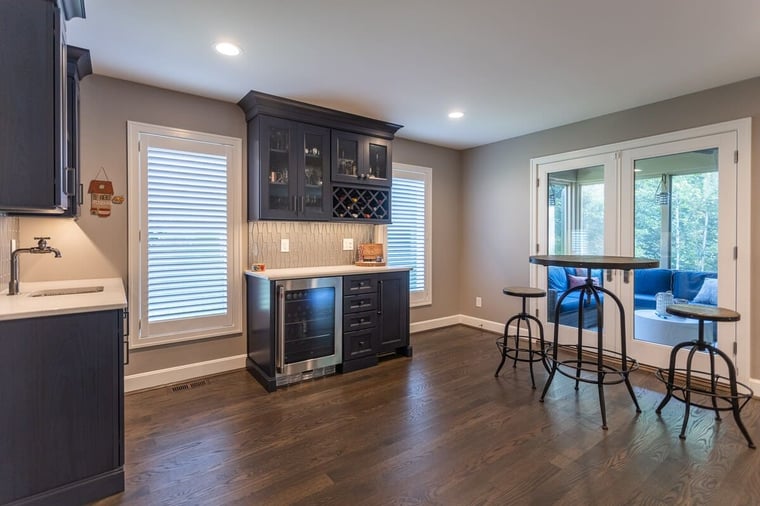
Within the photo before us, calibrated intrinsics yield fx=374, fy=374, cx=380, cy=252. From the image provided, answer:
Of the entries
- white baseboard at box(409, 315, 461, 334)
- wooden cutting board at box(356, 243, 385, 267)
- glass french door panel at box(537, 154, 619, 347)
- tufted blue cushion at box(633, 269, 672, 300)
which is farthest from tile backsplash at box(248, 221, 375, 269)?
tufted blue cushion at box(633, 269, 672, 300)

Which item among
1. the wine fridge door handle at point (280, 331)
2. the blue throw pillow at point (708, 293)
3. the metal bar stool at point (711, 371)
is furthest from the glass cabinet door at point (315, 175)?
the blue throw pillow at point (708, 293)

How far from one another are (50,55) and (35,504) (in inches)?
81.2

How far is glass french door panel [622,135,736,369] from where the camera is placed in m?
3.18

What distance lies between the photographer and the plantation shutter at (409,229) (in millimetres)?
4797

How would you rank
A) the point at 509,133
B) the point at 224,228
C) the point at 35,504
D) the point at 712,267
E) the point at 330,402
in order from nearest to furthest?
the point at 35,504 → the point at 330,402 → the point at 712,267 → the point at 224,228 → the point at 509,133

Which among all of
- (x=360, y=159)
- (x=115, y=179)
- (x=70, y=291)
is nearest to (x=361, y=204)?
(x=360, y=159)

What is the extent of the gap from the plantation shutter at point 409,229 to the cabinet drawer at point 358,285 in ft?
3.44

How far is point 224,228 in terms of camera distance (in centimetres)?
348

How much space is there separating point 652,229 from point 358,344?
307cm

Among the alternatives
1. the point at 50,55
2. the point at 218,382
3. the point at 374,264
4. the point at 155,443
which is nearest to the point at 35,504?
the point at 155,443

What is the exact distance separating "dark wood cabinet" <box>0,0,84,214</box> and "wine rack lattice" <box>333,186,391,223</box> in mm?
2361

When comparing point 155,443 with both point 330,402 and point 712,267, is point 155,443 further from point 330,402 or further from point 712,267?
point 712,267

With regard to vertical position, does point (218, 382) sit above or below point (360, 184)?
below

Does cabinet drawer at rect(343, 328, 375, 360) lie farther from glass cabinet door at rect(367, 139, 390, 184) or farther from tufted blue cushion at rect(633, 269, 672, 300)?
tufted blue cushion at rect(633, 269, 672, 300)
